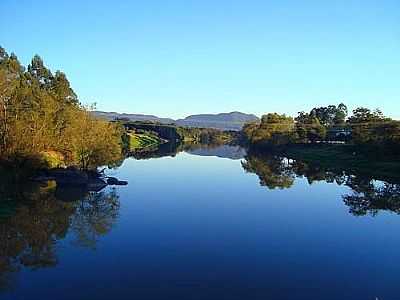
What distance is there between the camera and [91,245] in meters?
25.0

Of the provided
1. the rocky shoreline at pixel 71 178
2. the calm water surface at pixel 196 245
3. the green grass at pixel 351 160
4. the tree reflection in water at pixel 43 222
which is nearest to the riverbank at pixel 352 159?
the green grass at pixel 351 160

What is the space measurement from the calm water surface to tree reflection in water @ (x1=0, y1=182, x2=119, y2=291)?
0.08 meters

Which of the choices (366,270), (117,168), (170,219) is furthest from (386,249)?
(117,168)

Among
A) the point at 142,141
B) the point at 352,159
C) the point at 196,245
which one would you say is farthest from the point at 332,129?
the point at 196,245

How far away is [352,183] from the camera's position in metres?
56.2

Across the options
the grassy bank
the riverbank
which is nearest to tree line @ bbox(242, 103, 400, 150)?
the riverbank

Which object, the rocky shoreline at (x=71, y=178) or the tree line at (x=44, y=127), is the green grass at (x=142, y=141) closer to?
the tree line at (x=44, y=127)

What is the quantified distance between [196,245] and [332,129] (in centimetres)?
11609

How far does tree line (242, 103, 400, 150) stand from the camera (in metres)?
69.9

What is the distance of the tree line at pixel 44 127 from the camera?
45281mm

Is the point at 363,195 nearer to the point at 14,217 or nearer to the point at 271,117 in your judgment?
the point at 14,217

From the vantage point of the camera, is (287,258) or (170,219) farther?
(170,219)

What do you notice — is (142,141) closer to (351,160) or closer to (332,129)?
(332,129)

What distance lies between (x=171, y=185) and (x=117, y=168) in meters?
19.5
